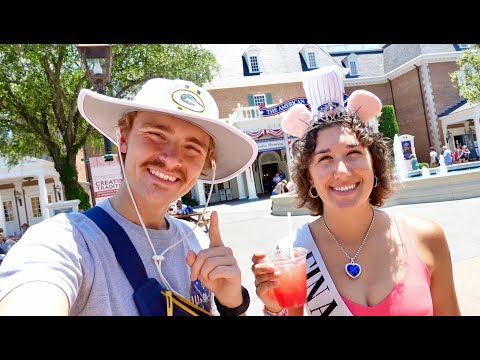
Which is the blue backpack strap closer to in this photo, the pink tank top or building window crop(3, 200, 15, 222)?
the pink tank top

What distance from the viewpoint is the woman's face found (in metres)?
1.81

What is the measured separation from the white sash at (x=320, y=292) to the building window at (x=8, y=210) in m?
30.3

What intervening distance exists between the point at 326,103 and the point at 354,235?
74 cm

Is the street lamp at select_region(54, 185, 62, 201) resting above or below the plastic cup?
above

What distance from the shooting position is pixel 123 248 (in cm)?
122

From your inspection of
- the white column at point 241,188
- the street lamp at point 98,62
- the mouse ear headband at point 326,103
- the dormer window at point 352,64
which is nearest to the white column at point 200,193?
the white column at point 241,188

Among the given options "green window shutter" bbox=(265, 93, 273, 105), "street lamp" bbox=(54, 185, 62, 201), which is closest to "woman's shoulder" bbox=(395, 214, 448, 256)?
"green window shutter" bbox=(265, 93, 273, 105)

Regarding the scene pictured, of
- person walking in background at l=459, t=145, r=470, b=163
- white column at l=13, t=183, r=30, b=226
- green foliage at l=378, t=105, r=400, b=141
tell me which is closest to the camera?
person walking in background at l=459, t=145, r=470, b=163

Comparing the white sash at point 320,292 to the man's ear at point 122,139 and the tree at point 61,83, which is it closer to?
the man's ear at point 122,139

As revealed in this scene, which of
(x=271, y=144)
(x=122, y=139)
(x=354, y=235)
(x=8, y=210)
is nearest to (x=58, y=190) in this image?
(x=8, y=210)

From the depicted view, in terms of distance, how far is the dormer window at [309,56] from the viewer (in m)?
30.5

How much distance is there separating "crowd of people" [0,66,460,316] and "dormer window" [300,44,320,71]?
30.3 m
